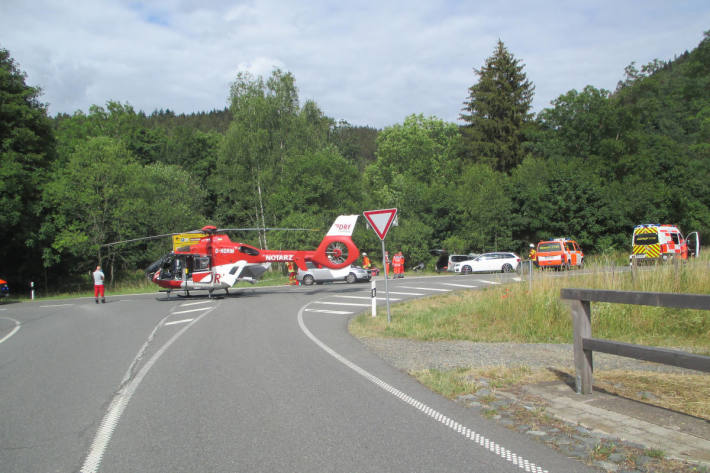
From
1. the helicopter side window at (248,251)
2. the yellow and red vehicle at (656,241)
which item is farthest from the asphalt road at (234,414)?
the yellow and red vehicle at (656,241)

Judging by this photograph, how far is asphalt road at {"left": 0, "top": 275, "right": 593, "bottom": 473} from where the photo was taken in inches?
174

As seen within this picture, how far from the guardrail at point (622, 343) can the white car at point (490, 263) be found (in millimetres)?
30539

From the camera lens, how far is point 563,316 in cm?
1162

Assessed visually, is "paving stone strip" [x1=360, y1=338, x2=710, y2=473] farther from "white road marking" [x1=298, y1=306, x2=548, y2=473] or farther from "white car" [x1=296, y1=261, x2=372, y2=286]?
"white car" [x1=296, y1=261, x2=372, y2=286]

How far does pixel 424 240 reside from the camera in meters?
45.6

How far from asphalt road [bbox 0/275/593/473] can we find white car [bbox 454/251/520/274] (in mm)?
26924

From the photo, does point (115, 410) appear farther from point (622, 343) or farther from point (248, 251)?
point (248, 251)

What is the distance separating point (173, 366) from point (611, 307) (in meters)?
9.22

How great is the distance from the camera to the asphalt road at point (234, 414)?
4418mm

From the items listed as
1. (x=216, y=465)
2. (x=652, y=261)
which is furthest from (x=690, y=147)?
(x=216, y=465)

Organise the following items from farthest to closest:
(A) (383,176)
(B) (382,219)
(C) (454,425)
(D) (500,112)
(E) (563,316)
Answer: (A) (383,176) < (D) (500,112) < (B) (382,219) < (E) (563,316) < (C) (454,425)

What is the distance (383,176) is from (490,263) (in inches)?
1269

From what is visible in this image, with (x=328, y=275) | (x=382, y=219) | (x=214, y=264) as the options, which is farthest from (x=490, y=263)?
(x=382, y=219)

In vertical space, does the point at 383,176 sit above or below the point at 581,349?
above
